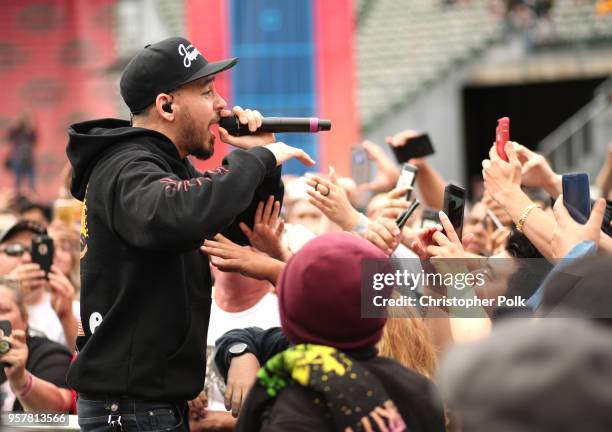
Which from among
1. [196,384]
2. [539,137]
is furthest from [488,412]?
[539,137]

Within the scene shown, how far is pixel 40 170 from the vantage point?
1529 cm

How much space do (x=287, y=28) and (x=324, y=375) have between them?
33.2 ft

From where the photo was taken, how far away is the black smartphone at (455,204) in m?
2.96

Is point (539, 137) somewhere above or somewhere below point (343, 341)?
below

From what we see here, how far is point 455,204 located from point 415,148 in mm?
1603

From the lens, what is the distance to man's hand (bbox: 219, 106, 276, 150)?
2918 millimetres

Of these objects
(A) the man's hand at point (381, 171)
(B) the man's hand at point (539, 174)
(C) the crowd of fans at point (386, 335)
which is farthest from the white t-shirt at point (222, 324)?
(A) the man's hand at point (381, 171)

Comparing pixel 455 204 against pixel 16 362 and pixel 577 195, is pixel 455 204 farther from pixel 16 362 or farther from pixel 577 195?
pixel 16 362

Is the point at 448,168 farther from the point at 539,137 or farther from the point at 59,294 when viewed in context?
the point at 59,294

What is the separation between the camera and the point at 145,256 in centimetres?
262

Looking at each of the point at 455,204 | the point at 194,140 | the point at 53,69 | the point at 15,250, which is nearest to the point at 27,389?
the point at 15,250

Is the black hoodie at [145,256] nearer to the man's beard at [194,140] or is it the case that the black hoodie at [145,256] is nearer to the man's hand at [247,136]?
the man's beard at [194,140]

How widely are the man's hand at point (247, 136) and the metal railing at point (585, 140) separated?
11792mm

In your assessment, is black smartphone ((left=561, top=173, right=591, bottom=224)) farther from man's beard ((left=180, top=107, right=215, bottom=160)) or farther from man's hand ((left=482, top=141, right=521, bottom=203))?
man's beard ((left=180, top=107, right=215, bottom=160))
